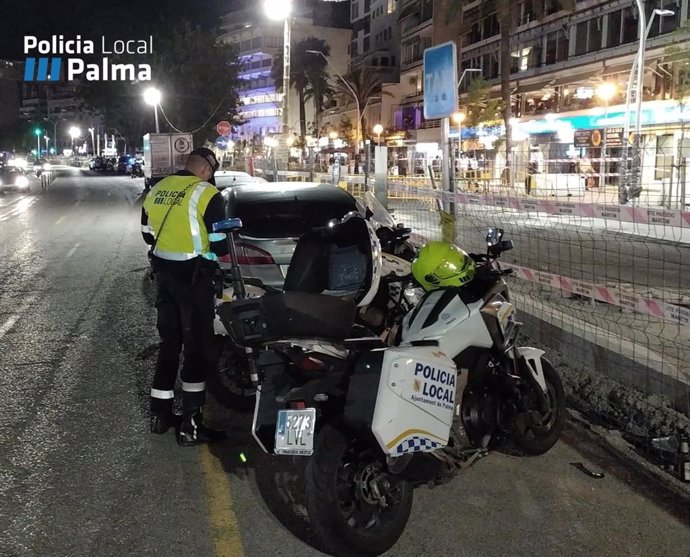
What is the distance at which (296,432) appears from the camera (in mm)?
3340

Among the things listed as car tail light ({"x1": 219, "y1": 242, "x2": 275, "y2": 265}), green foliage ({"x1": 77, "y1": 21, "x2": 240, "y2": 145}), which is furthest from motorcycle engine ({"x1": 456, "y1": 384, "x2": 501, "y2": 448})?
green foliage ({"x1": 77, "y1": 21, "x2": 240, "y2": 145})

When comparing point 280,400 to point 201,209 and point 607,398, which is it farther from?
point 607,398

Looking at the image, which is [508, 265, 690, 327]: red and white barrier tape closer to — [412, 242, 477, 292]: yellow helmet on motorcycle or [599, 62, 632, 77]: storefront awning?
[412, 242, 477, 292]: yellow helmet on motorcycle

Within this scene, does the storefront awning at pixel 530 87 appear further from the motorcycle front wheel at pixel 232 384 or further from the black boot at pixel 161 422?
the black boot at pixel 161 422

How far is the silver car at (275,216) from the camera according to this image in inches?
268

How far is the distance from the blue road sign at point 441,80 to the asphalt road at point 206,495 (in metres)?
3.85

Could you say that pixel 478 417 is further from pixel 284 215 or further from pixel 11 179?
pixel 11 179

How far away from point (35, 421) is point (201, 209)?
210 cm

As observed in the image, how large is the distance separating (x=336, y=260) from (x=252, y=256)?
2.60 m

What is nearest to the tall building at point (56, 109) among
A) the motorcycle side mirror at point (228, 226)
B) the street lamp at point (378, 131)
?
the street lamp at point (378, 131)

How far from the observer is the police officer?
4.76 metres

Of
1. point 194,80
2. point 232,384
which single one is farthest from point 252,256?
point 194,80

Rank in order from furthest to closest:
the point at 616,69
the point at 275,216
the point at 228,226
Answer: the point at 616,69 < the point at 275,216 < the point at 228,226

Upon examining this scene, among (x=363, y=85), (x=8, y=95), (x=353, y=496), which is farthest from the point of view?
(x=8, y=95)
